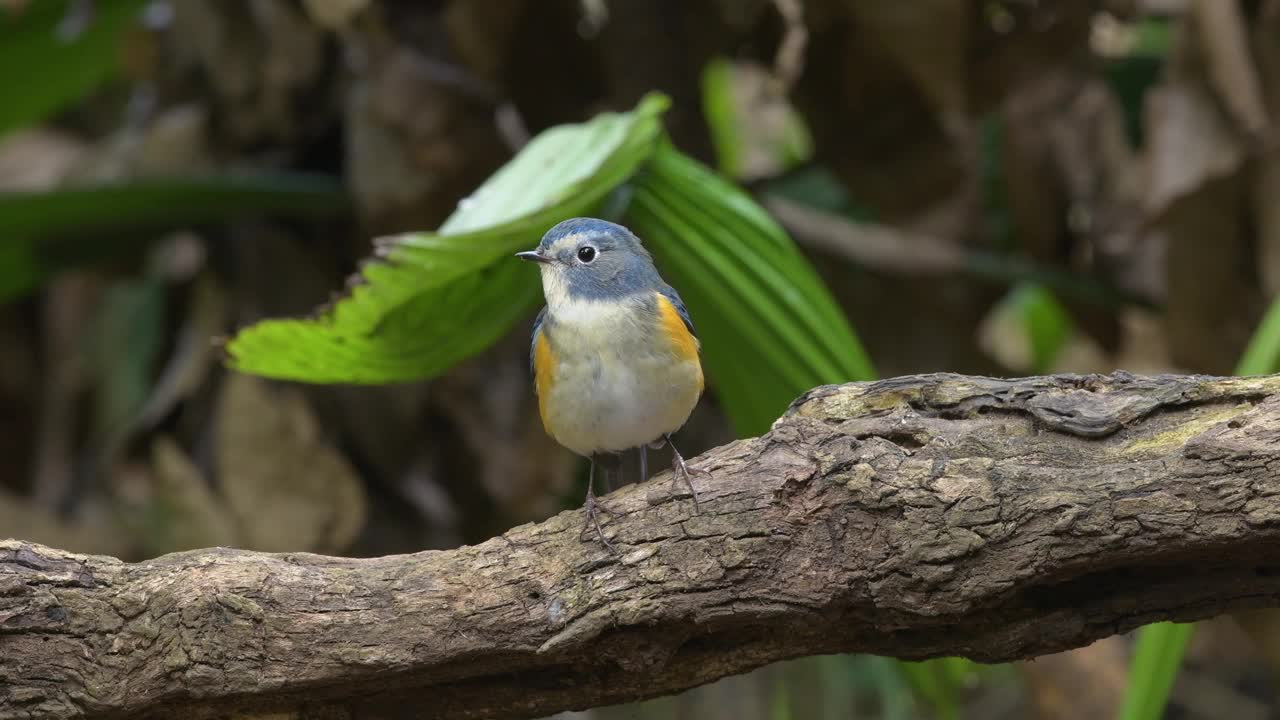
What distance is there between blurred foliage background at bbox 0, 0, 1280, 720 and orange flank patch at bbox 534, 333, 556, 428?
4.63 feet

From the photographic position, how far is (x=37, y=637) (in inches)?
82.6

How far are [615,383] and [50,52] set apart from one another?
3.77 m

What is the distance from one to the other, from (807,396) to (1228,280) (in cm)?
260

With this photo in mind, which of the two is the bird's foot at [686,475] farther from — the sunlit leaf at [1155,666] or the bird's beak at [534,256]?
the sunlit leaf at [1155,666]

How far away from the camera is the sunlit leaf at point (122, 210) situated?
4609 millimetres

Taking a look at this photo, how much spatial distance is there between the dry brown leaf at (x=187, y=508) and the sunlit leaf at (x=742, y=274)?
2.16 meters

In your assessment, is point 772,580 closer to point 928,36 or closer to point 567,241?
point 567,241

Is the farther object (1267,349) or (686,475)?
(1267,349)

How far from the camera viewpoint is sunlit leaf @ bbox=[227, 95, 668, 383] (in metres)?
2.66

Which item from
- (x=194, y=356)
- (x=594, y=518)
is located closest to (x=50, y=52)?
(x=194, y=356)

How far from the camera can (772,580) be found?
210cm

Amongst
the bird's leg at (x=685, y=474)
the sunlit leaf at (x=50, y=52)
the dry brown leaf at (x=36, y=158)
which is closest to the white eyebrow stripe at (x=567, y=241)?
the bird's leg at (x=685, y=474)

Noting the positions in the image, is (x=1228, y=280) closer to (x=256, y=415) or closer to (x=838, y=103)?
(x=838, y=103)

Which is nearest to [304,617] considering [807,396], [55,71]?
[807,396]
